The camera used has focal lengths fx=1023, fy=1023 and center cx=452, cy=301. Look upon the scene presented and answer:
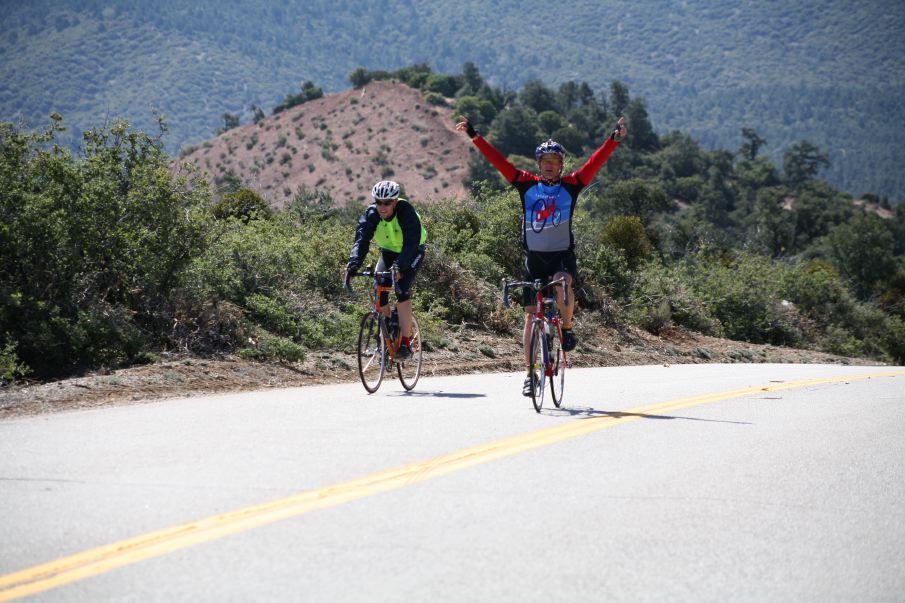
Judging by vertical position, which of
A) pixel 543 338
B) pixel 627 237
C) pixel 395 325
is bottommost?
pixel 543 338

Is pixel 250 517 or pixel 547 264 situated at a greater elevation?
pixel 547 264

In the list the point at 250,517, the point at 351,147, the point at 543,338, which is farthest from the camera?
the point at 351,147

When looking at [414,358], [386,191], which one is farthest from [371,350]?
[386,191]

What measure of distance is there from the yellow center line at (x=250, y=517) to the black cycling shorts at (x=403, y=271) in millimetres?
3220

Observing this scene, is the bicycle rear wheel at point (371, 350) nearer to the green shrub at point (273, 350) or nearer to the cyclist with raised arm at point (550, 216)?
the green shrub at point (273, 350)

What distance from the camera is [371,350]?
11.4 meters

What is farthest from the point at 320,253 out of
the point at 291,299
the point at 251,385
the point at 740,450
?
the point at 740,450

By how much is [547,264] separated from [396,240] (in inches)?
83.5

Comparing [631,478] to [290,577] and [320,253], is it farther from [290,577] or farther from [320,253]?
[320,253]

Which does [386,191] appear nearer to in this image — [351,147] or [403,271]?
[403,271]

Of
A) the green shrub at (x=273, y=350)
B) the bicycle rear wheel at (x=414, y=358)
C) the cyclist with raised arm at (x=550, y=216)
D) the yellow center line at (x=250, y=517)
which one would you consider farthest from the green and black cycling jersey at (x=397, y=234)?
the yellow center line at (x=250, y=517)

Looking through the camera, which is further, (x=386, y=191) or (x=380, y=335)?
(x=380, y=335)

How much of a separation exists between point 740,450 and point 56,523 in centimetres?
502

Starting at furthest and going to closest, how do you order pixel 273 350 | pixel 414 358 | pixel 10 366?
1. pixel 273 350
2. pixel 414 358
3. pixel 10 366
